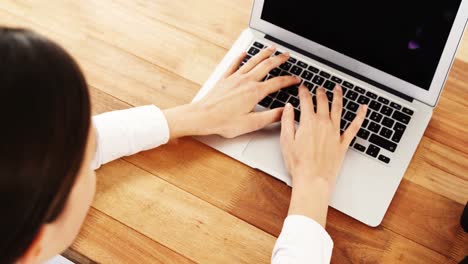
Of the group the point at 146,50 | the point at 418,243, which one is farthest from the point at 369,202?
the point at 146,50

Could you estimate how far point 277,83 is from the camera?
0.95m

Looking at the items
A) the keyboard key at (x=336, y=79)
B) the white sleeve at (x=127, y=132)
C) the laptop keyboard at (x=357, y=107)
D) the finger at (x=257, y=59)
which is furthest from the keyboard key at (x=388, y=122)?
the white sleeve at (x=127, y=132)

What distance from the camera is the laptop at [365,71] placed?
0.86 m

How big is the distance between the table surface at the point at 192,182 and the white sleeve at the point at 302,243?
4 centimetres

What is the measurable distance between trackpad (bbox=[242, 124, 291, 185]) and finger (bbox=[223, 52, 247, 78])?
12 cm

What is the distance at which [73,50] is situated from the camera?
102cm

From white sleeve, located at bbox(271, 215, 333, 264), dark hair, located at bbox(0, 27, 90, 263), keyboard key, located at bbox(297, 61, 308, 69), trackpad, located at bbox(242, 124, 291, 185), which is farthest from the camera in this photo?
keyboard key, located at bbox(297, 61, 308, 69)

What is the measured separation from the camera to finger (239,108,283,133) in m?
0.91

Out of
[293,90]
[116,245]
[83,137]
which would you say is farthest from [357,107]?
[83,137]

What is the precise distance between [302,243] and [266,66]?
329 mm

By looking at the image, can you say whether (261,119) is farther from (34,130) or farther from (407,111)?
(34,130)

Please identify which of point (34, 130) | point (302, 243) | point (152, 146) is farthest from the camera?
point (152, 146)

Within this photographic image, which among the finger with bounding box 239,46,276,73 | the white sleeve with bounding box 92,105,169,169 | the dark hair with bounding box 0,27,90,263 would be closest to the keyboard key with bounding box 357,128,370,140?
the finger with bounding box 239,46,276,73

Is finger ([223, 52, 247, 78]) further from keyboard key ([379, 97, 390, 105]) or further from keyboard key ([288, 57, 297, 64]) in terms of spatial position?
keyboard key ([379, 97, 390, 105])
